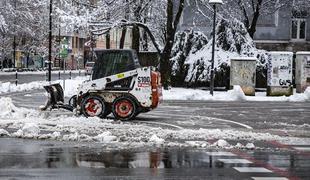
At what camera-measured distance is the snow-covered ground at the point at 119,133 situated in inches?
532

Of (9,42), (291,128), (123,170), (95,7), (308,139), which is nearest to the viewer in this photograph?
(123,170)

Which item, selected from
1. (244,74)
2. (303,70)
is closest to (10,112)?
(244,74)

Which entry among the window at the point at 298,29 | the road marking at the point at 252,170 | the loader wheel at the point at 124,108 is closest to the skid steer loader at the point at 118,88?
the loader wheel at the point at 124,108

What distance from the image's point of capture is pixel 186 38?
4056cm

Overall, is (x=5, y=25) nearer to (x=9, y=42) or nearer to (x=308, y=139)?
(x=9, y=42)

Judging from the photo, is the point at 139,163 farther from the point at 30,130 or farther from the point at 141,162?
the point at 30,130

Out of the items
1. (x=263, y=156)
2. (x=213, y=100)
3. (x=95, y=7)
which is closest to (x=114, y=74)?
(x=263, y=156)

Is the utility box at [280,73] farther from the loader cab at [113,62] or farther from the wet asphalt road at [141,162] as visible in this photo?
the wet asphalt road at [141,162]

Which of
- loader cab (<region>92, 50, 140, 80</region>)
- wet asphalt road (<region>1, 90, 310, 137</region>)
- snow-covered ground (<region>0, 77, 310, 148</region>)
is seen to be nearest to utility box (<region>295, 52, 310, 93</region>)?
wet asphalt road (<region>1, 90, 310, 137</region>)

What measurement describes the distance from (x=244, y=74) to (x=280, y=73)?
2040 millimetres

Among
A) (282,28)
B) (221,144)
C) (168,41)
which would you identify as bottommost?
(221,144)

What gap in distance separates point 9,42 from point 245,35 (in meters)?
42.1

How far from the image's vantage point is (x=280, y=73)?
1319 inches

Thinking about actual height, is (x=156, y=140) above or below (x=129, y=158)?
above
